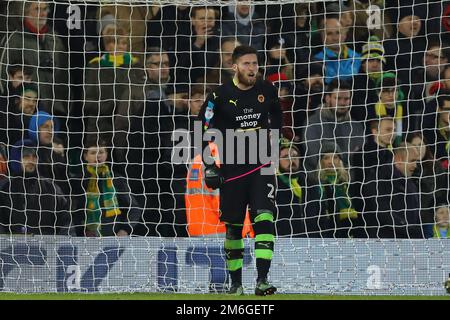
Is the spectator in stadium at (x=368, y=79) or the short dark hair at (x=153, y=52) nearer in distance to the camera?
the spectator in stadium at (x=368, y=79)

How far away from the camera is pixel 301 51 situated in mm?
12898

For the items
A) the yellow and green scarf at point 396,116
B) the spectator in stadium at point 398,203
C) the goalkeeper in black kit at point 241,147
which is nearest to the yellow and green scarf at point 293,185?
the spectator in stadium at point 398,203

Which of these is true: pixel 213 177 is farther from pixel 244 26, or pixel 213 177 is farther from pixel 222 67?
pixel 244 26

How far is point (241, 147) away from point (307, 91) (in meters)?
2.88

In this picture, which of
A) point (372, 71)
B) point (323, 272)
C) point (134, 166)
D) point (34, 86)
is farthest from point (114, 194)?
point (372, 71)

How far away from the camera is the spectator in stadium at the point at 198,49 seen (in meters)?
12.8

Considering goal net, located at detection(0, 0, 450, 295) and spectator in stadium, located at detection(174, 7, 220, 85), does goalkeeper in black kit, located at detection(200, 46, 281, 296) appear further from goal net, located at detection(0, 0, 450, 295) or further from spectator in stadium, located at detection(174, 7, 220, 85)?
spectator in stadium, located at detection(174, 7, 220, 85)

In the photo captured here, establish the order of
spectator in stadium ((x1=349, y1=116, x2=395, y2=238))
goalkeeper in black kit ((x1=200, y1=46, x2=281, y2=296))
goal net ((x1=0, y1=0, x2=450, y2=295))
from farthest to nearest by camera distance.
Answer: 1. spectator in stadium ((x1=349, y1=116, x2=395, y2=238))
2. goal net ((x1=0, y1=0, x2=450, y2=295))
3. goalkeeper in black kit ((x1=200, y1=46, x2=281, y2=296))

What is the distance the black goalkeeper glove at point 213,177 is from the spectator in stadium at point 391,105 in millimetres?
2915

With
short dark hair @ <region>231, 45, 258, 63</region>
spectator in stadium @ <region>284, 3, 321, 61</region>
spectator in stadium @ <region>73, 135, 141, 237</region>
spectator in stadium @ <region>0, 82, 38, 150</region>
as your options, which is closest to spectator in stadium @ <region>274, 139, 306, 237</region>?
spectator in stadium @ <region>284, 3, 321, 61</region>

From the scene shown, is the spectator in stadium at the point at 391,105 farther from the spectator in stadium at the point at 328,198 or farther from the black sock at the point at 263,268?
the black sock at the point at 263,268

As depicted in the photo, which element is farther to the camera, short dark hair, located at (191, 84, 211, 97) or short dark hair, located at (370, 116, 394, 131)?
short dark hair, located at (191, 84, 211, 97)

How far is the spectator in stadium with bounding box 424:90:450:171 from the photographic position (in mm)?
12336

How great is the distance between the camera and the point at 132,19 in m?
13.0
